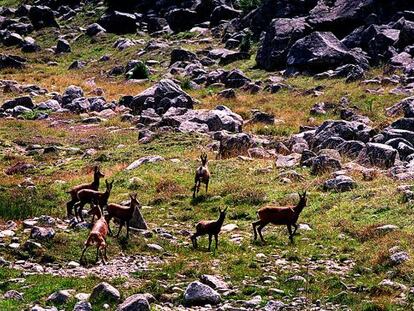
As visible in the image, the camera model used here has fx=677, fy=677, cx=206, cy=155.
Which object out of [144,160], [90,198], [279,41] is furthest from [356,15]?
[90,198]

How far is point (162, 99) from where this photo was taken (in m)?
45.8

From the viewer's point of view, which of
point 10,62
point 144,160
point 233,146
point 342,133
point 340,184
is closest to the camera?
point 340,184

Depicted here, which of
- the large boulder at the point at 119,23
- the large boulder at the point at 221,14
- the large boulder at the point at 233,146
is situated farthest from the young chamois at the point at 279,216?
the large boulder at the point at 119,23

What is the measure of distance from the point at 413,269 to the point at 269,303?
3.93 m

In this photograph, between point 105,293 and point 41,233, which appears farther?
point 41,233

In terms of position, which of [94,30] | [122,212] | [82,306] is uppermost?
[82,306]

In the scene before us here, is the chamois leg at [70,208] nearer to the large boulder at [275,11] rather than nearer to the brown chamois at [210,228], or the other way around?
the brown chamois at [210,228]

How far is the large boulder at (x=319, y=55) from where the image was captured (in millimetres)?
53156

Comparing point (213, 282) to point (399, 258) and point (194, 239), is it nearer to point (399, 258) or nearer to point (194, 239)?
point (194, 239)

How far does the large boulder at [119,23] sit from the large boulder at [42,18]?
9586 millimetres

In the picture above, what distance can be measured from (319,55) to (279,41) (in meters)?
6.29

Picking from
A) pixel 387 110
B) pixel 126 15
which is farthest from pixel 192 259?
pixel 126 15

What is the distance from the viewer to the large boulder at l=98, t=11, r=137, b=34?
8369cm

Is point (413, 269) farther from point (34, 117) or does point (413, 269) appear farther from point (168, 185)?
point (34, 117)
